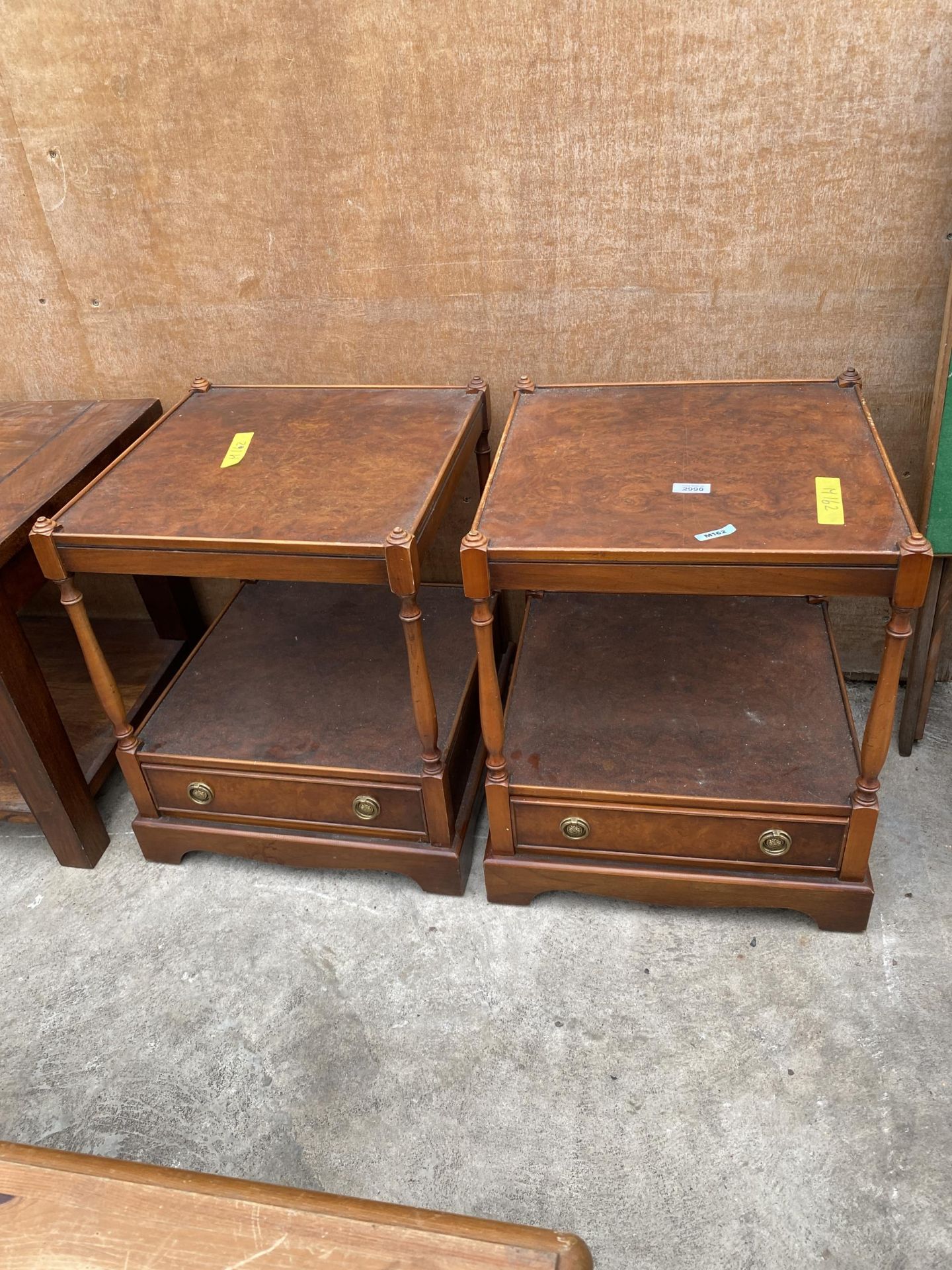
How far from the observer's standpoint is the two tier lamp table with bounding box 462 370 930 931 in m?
1.49

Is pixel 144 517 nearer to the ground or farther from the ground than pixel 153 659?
farther from the ground

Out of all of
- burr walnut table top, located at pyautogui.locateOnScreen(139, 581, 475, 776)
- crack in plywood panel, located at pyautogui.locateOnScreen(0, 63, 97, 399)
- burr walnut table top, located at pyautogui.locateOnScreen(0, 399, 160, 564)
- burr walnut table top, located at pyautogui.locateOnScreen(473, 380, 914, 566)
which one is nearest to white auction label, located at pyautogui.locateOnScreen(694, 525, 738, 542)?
burr walnut table top, located at pyautogui.locateOnScreen(473, 380, 914, 566)

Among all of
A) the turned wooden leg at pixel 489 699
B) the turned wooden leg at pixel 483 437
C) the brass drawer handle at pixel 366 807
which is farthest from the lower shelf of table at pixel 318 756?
the turned wooden leg at pixel 483 437

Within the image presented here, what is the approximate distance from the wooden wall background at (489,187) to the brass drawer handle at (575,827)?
997 millimetres

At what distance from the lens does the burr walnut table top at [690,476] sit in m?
1.47

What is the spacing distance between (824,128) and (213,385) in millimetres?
1385

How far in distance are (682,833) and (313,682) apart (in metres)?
0.86

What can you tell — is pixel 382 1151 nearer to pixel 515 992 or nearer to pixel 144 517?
pixel 515 992

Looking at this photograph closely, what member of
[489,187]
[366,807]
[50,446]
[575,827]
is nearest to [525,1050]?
[575,827]

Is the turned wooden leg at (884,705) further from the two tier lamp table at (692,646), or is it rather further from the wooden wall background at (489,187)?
the wooden wall background at (489,187)

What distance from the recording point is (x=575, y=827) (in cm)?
183

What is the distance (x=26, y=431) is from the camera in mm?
2156

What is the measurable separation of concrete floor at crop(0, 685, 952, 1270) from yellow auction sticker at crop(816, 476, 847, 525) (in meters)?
0.82

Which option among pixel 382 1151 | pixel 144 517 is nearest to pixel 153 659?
pixel 144 517
